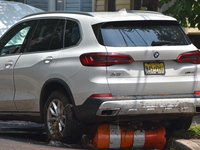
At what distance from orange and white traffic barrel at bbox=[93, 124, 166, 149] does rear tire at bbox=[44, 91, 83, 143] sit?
0.29m

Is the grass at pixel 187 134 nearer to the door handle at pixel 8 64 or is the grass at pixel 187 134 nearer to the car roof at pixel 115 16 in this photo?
the car roof at pixel 115 16

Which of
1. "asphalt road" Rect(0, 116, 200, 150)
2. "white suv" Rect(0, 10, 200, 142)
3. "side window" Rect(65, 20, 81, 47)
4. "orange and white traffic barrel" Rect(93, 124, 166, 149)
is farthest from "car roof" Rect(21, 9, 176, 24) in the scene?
"asphalt road" Rect(0, 116, 200, 150)

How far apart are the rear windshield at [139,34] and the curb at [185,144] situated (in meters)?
1.25

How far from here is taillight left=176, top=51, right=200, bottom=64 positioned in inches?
349

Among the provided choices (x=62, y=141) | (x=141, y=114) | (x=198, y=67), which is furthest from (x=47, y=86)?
(x=198, y=67)

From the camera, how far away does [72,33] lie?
362 inches

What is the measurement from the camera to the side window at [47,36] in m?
9.44

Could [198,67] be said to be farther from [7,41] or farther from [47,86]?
[7,41]

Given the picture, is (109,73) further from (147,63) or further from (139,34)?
(139,34)

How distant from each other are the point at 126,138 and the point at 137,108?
1.73 feet

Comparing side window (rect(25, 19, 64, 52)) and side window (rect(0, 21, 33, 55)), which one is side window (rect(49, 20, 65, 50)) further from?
side window (rect(0, 21, 33, 55))

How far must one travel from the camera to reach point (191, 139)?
920cm

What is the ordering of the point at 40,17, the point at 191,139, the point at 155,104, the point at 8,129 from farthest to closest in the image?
the point at 8,129 → the point at 40,17 → the point at 191,139 → the point at 155,104

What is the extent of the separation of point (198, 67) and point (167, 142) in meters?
1.10
